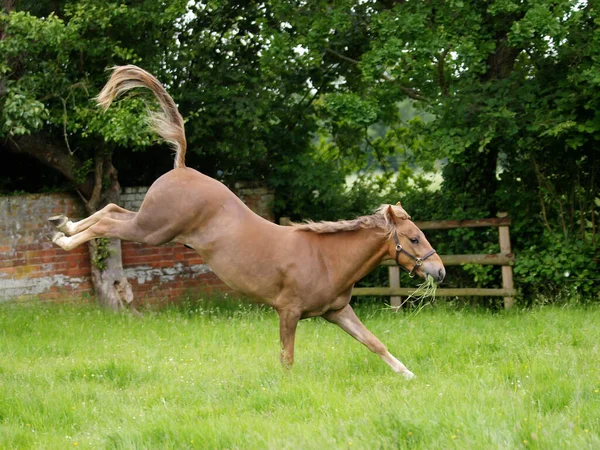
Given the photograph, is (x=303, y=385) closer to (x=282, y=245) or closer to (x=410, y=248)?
(x=282, y=245)

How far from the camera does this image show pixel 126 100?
39.2ft

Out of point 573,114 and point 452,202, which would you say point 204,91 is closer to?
point 452,202

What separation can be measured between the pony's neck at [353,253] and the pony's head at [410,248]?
0.47 ft

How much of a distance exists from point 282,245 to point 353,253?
2.36 ft

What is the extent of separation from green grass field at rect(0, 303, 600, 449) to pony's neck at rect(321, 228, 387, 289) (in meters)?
0.96

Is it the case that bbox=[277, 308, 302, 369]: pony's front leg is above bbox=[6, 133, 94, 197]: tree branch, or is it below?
below

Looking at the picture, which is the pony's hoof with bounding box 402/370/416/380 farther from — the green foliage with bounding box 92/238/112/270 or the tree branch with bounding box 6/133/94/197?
the tree branch with bounding box 6/133/94/197

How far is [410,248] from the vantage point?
7934mm

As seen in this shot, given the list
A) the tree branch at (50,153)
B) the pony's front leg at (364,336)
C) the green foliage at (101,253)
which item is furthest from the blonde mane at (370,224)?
the tree branch at (50,153)

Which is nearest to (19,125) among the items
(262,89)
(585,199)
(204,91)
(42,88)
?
(42,88)

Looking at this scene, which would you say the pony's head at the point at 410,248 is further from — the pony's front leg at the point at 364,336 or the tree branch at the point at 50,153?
the tree branch at the point at 50,153

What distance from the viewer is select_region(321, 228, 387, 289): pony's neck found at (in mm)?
8047

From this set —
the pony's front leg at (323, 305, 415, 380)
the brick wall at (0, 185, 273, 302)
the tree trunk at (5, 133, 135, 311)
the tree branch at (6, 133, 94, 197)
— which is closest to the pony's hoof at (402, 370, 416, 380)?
the pony's front leg at (323, 305, 415, 380)

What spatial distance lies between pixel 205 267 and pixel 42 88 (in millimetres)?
4394
